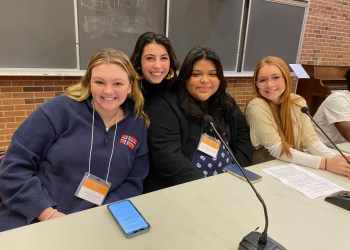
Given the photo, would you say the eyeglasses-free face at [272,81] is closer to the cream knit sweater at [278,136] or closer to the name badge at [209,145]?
the cream knit sweater at [278,136]

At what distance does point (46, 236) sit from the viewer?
83 cm

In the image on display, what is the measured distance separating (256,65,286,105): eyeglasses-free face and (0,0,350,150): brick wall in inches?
78.2

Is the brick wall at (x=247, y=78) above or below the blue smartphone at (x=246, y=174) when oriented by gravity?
above

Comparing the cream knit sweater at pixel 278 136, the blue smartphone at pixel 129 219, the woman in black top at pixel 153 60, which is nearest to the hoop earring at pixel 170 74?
the woman in black top at pixel 153 60

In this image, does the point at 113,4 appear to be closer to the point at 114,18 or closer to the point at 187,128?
the point at 114,18

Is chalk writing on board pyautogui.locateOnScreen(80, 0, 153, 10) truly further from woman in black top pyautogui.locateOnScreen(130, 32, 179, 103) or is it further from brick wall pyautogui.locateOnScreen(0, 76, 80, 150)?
woman in black top pyautogui.locateOnScreen(130, 32, 179, 103)

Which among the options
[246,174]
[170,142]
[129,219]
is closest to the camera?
[129,219]

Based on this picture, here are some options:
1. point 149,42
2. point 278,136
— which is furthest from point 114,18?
point 278,136

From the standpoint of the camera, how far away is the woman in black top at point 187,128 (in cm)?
148

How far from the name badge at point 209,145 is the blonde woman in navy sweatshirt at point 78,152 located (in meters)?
0.38

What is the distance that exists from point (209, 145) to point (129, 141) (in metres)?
0.50

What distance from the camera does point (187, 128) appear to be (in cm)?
157

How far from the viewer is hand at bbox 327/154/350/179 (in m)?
1.41

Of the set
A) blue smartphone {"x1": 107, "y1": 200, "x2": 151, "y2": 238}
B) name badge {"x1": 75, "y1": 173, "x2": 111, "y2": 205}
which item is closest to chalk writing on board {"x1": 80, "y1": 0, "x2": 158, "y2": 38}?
name badge {"x1": 75, "y1": 173, "x2": 111, "y2": 205}
